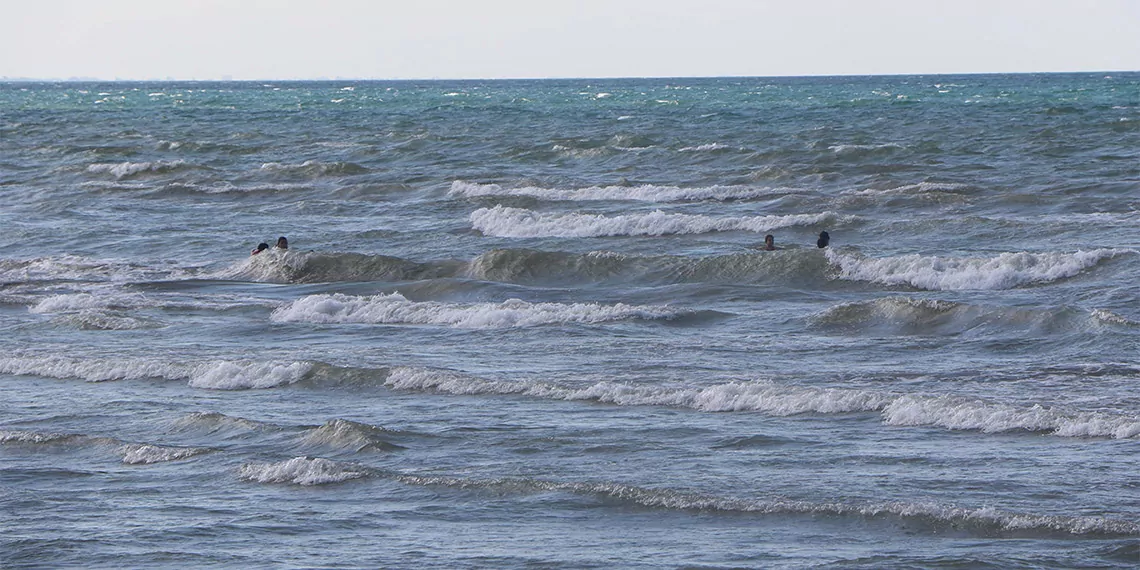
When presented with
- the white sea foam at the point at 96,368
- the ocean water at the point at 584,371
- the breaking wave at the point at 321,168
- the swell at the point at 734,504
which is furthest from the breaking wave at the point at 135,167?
the swell at the point at 734,504

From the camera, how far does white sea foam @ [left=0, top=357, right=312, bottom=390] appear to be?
15.4 m

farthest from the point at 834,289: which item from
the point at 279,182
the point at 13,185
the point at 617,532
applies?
the point at 13,185

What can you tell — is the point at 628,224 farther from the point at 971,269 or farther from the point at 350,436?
the point at 350,436

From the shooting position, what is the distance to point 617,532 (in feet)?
32.3

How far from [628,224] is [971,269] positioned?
8.10 metres

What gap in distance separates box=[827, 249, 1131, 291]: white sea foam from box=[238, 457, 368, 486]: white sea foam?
467 inches

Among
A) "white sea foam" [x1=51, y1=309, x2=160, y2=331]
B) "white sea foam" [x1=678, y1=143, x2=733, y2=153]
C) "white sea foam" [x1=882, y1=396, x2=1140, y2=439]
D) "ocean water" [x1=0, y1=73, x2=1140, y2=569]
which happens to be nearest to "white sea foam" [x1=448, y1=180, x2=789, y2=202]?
"ocean water" [x1=0, y1=73, x2=1140, y2=569]

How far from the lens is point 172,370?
1592 centimetres

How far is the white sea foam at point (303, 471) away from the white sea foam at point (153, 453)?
2.25 ft

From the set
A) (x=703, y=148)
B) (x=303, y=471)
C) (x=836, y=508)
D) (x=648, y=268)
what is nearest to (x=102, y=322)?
(x=648, y=268)

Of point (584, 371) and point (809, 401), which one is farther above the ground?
point (809, 401)

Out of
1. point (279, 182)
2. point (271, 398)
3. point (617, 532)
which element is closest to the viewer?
point (617, 532)

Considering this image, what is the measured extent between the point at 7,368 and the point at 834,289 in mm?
10767

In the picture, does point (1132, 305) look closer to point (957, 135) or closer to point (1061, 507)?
point (1061, 507)
